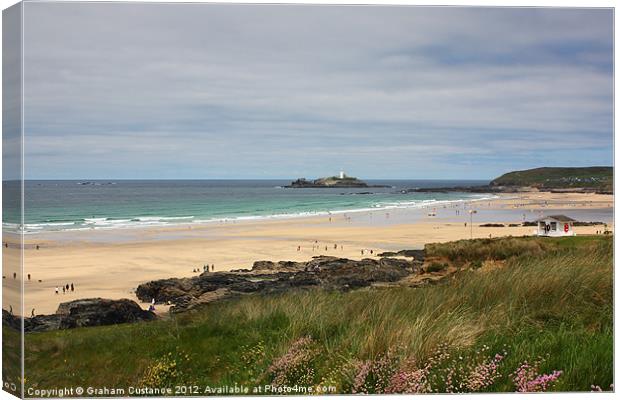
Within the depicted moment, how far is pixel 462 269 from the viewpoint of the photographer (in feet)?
26.7

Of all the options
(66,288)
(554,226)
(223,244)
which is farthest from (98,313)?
(554,226)

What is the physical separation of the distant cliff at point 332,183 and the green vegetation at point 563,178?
167 cm

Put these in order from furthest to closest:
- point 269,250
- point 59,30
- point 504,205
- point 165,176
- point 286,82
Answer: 1. point 269,250
2. point 504,205
3. point 165,176
4. point 286,82
5. point 59,30

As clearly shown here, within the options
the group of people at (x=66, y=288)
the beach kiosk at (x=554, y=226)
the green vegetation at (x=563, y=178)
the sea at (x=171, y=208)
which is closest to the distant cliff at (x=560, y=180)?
the green vegetation at (x=563, y=178)

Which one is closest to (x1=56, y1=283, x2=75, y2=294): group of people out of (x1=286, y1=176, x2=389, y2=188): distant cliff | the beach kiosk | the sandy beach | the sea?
the sandy beach

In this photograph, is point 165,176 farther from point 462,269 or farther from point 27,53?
point 462,269

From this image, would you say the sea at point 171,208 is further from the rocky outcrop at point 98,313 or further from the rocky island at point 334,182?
the rocky outcrop at point 98,313

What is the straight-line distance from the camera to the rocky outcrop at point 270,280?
7.36 meters

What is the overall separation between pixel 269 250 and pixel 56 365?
4257 mm

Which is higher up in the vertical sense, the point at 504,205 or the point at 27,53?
the point at 27,53

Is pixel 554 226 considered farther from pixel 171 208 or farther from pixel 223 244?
pixel 171 208

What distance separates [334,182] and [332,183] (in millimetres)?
112

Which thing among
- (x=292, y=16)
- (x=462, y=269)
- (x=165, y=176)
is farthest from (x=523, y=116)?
(x=165, y=176)

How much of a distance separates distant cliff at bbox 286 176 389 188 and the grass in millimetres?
1398
